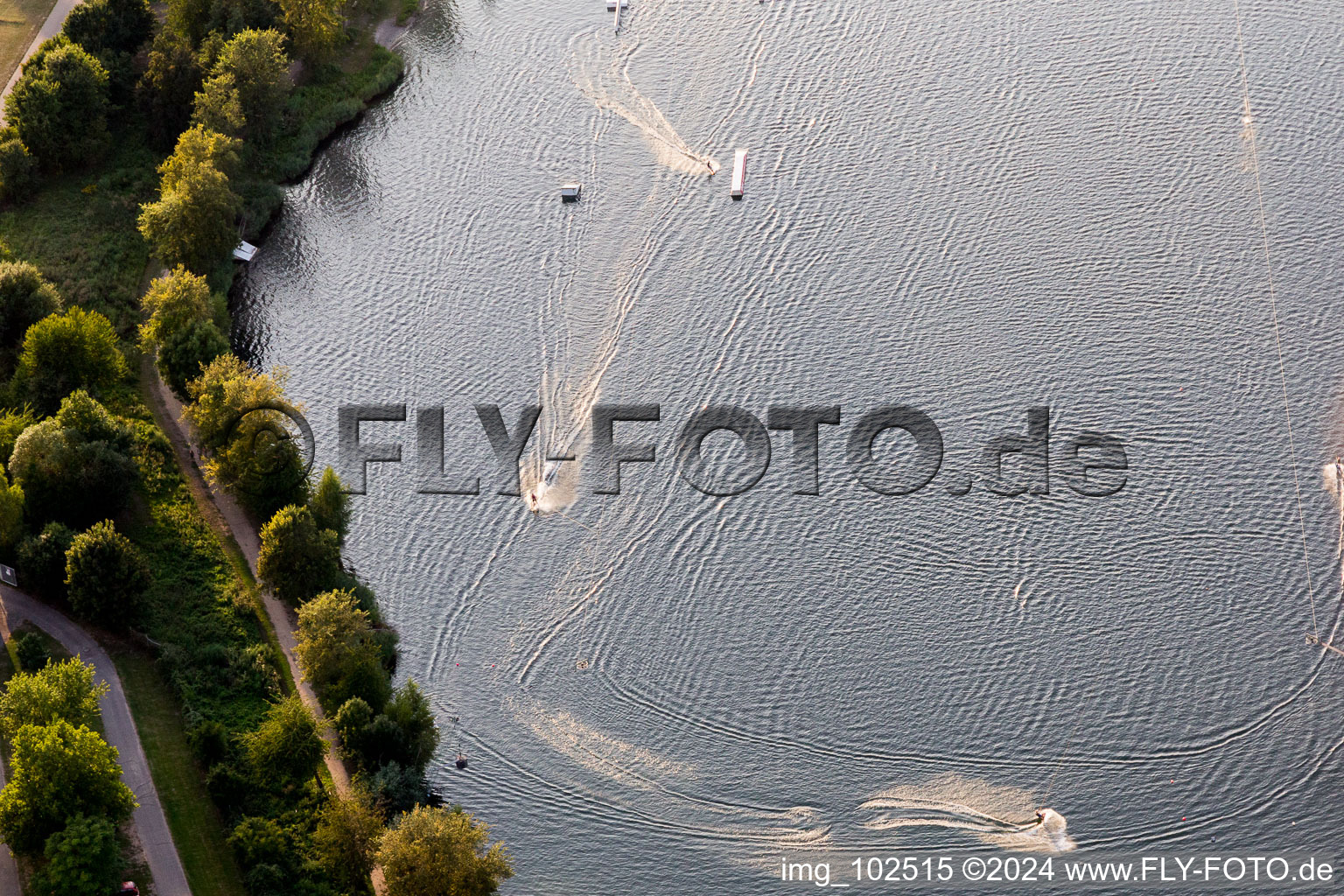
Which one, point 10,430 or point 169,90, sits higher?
point 169,90

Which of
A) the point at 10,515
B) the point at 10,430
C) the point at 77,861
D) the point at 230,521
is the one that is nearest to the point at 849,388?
the point at 230,521

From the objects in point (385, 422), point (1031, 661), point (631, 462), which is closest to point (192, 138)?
point (385, 422)

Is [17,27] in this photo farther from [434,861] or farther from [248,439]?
[434,861]

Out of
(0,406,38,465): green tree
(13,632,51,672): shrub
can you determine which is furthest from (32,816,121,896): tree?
(0,406,38,465): green tree

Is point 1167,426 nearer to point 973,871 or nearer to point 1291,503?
point 1291,503

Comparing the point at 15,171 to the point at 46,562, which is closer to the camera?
the point at 46,562

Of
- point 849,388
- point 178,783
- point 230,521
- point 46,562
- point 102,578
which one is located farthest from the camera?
point 849,388

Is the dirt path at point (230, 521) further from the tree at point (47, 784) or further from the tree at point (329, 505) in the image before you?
the tree at point (47, 784)
